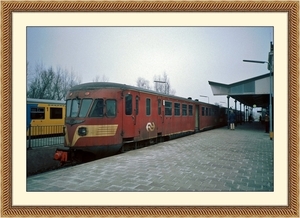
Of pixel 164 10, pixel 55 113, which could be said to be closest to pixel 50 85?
pixel 55 113

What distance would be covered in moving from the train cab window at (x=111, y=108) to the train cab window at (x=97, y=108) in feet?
0.75

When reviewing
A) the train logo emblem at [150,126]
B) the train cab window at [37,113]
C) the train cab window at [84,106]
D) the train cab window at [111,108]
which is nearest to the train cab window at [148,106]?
the train logo emblem at [150,126]

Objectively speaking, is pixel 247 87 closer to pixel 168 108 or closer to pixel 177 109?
pixel 177 109

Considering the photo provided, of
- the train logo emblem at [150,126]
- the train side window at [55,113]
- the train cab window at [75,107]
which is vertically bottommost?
the train logo emblem at [150,126]

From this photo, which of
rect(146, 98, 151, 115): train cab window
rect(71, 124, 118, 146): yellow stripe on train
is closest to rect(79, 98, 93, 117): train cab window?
rect(71, 124, 118, 146): yellow stripe on train

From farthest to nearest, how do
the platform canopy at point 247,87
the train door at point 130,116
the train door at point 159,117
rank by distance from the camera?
1. the platform canopy at point 247,87
2. the train door at point 159,117
3. the train door at point 130,116

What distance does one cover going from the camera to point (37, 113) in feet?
49.8

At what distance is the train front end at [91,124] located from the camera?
7785 mm

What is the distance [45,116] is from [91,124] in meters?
9.55

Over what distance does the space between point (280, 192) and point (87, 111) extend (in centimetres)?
626

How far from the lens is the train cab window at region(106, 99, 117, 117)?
324 inches

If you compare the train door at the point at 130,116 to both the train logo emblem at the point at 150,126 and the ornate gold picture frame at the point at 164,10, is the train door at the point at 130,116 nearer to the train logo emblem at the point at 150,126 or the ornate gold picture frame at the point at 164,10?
the train logo emblem at the point at 150,126

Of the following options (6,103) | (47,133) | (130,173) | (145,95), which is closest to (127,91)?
(145,95)

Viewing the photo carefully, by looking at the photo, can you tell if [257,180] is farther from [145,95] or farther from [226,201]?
[145,95]
